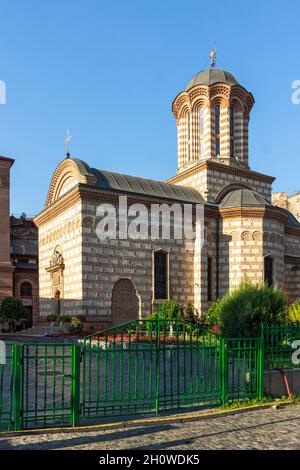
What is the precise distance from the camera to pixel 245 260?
26734mm

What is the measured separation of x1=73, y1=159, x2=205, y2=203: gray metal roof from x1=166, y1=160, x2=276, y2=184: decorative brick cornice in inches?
47.7

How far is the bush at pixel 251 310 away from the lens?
13312mm

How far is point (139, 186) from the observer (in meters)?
27.3

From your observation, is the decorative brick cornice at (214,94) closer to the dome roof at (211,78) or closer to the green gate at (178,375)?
the dome roof at (211,78)

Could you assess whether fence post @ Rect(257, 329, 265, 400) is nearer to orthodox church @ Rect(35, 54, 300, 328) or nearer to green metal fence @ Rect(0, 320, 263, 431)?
green metal fence @ Rect(0, 320, 263, 431)

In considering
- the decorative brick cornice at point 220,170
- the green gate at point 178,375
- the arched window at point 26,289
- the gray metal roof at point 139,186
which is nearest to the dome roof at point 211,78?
the decorative brick cornice at point 220,170

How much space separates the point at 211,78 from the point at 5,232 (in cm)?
1913

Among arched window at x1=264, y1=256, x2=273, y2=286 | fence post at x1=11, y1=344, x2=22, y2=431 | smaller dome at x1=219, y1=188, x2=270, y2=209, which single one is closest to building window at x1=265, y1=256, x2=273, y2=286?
arched window at x1=264, y1=256, x2=273, y2=286

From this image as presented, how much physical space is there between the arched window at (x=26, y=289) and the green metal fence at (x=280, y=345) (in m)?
34.7

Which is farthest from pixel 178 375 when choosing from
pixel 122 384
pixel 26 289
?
pixel 26 289

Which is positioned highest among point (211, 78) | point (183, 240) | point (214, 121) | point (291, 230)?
point (211, 78)

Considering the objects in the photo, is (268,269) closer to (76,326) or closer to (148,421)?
(76,326)

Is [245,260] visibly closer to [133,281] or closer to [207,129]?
[133,281]

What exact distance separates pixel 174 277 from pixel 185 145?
9339 mm
